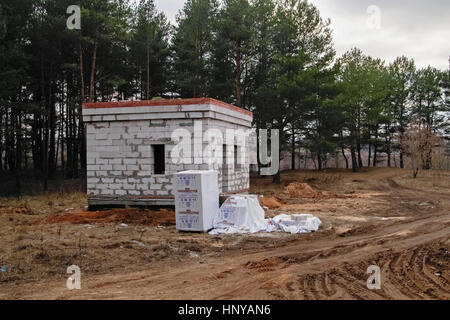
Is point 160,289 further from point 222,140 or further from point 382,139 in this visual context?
point 382,139

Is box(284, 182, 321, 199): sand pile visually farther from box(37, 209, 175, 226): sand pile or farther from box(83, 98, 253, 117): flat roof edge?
box(37, 209, 175, 226): sand pile

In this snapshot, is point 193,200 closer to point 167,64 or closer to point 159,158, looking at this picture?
point 159,158

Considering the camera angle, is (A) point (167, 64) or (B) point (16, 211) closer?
(B) point (16, 211)

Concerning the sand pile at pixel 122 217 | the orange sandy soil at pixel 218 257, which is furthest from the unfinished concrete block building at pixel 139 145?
the orange sandy soil at pixel 218 257

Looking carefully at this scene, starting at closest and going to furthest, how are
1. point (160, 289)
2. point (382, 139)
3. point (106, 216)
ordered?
point (160, 289), point (106, 216), point (382, 139)

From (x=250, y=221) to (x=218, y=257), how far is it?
9.35 ft

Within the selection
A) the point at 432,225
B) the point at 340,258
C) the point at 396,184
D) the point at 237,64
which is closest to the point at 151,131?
the point at 340,258

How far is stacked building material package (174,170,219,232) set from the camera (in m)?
10.3

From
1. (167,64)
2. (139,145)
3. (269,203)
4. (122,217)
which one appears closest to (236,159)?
(269,203)

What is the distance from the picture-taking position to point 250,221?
10.9 metres

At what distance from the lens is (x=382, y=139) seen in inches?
1550

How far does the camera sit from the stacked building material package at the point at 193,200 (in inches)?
407

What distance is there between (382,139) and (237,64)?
20.5 m
